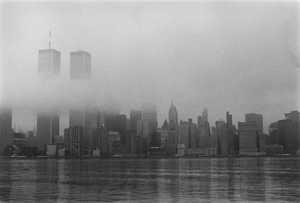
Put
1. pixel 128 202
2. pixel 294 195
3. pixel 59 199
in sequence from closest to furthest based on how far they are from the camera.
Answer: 1. pixel 128 202
2. pixel 59 199
3. pixel 294 195

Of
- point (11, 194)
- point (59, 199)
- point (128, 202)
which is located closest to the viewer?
point (128, 202)

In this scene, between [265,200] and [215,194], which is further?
[215,194]

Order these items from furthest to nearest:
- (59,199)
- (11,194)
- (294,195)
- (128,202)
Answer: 1. (11,194)
2. (294,195)
3. (59,199)
4. (128,202)

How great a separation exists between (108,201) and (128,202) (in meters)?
2.00

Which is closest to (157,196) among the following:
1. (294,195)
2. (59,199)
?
(59,199)

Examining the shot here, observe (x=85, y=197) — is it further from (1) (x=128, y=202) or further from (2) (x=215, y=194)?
(2) (x=215, y=194)

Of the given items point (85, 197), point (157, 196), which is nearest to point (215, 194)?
point (157, 196)

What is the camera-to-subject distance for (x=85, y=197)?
4072cm

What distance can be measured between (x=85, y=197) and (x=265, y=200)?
18332 millimetres

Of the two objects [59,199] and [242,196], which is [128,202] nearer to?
[59,199]

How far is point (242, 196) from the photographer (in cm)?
4050

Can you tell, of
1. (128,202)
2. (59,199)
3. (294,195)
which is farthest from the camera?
(294,195)

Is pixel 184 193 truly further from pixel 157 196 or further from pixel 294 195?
pixel 294 195

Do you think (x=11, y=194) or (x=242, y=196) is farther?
(x=11, y=194)
